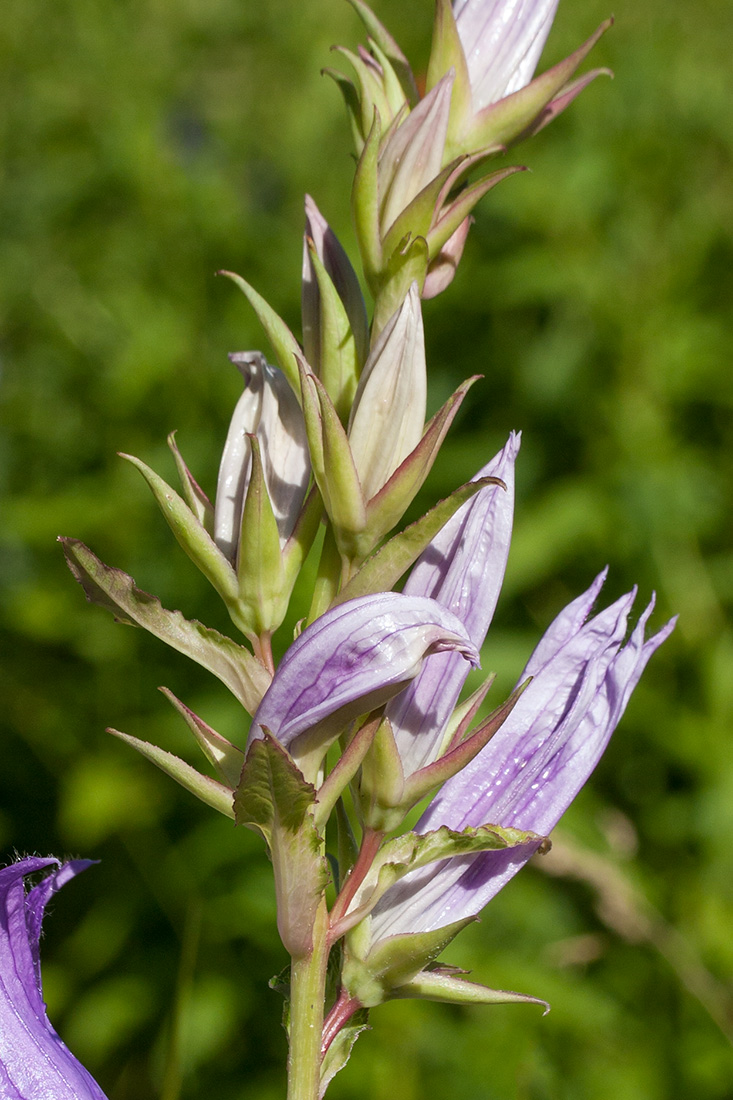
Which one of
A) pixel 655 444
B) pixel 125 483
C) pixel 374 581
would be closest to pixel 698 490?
pixel 655 444

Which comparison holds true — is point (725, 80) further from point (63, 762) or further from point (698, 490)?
point (63, 762)

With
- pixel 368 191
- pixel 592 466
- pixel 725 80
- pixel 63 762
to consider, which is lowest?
pixel 63 762

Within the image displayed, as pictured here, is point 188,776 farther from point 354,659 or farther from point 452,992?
point 452,992

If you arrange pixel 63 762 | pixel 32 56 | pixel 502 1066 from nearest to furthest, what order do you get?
pixel 502 1066, pixel 63 762, pixel 32 56

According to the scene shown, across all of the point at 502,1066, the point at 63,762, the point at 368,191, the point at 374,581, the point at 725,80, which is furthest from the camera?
the point at 725,80

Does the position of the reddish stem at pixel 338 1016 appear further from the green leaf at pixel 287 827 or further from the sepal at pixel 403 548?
the sepal at pixel 403 548

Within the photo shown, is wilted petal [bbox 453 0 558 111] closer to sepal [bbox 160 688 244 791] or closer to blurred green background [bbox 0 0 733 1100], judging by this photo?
sepal [bbox 160 688 244 791]

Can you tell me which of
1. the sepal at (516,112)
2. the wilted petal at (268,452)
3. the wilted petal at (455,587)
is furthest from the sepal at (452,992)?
the sepal at (516,112)

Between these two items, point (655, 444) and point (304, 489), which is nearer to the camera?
point (304, 489)
